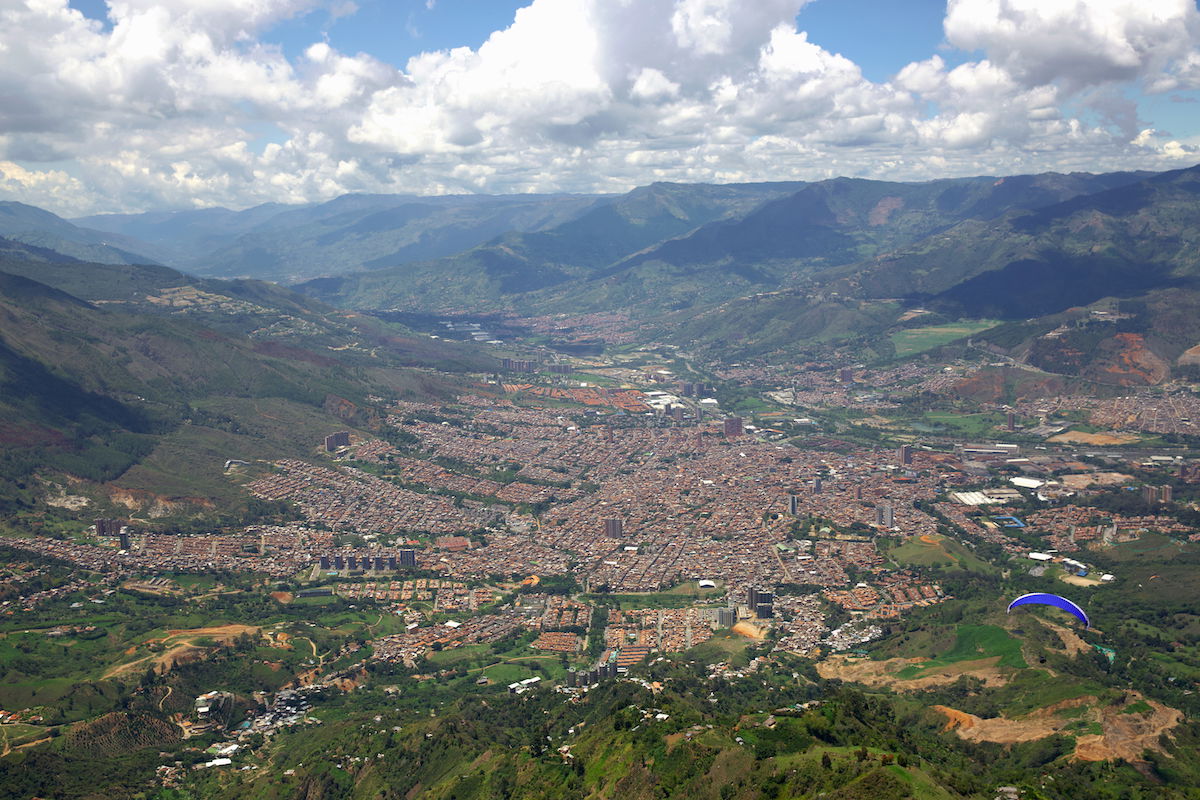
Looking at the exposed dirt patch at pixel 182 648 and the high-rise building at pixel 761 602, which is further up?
the high-rise building at pixel 761 602

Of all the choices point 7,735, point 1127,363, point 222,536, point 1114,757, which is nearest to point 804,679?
point 1114,757

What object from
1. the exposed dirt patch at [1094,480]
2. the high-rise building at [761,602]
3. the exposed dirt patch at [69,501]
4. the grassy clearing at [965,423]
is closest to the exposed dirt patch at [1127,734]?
the high-rise building at [761,602]

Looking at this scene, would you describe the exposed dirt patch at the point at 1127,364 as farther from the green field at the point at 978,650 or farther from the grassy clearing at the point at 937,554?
the green field at the point at 978,650

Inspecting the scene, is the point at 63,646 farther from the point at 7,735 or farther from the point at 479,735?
the point at 479,735

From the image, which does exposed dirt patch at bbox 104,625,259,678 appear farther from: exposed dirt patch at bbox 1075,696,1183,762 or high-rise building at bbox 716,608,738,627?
exposed dirt patch at bbox 1075,696,1183,762

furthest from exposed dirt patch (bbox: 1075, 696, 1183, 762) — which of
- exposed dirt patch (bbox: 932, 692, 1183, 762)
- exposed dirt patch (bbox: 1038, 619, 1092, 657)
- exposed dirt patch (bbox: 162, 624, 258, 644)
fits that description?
exposed dirt patch (bbox: 162, 624, 258, 644)

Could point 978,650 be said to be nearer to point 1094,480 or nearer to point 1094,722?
point 1094,722

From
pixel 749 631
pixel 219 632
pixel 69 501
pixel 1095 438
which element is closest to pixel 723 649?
pixel 749 631

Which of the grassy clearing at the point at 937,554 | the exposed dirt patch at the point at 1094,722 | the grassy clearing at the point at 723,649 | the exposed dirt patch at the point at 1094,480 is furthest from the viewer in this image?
the exposed dirt patch at the point at 1094,480

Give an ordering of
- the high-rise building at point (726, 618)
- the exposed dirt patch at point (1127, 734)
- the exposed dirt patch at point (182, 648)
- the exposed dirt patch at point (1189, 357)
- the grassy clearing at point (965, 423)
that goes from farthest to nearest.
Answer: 1. the exposed dirt patch at point (1189, 357)
2. the grassy clearing at point (965, 423)
3. the high-rise building at point (726, 618)
4. the exposed dirt patch at point (182, 648)
5. the exposed dirt patch at point (1127, 734)
